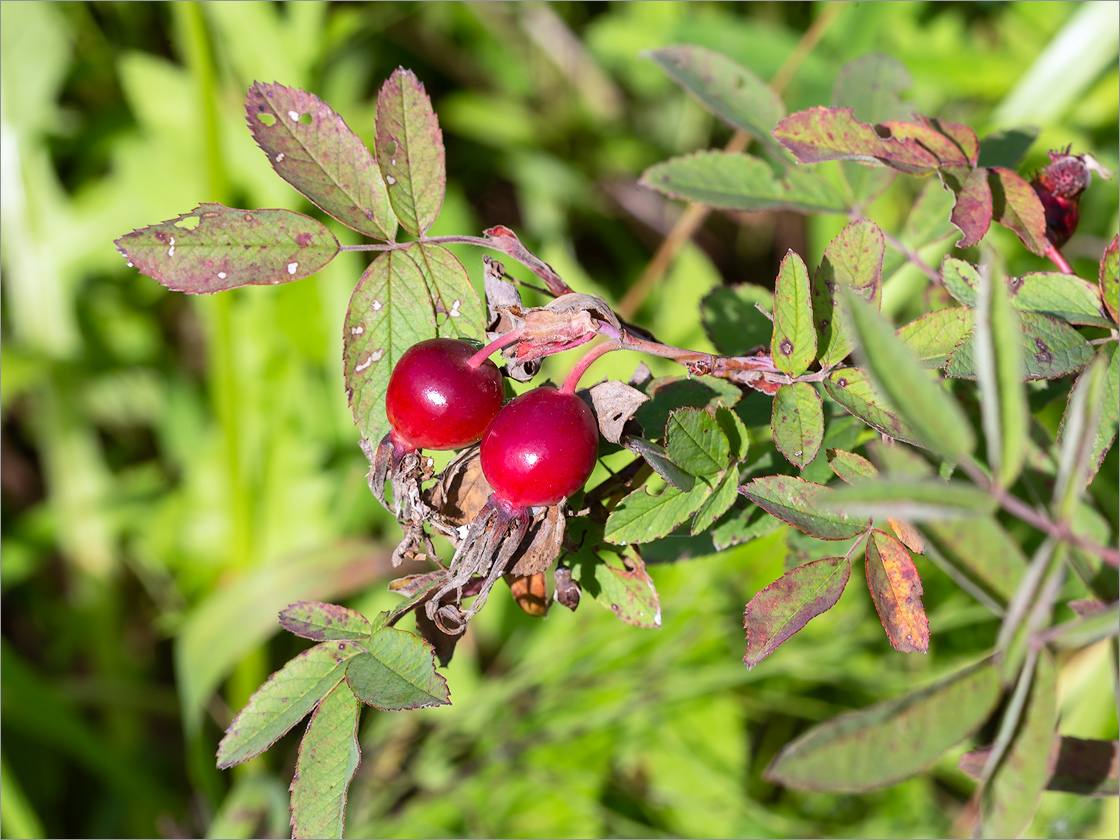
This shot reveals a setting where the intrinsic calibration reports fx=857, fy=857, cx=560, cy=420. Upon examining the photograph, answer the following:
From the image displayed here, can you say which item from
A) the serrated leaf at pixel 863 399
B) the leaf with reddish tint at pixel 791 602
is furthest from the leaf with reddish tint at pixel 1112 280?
the leaf with reddish tint at pixel 791 602

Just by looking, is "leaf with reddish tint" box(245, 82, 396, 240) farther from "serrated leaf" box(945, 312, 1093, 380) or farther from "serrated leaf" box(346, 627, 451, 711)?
"serrated leaf" box(945, 312, 1093, 380)

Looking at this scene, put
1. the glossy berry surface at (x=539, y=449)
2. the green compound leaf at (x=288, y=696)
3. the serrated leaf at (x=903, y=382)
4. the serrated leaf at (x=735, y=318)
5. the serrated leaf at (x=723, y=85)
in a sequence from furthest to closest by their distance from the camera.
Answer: the serrated leaf at (x=723, y=85)
the serrated leaf at (x=735, y=318)
the green compound leaf at (x=288, y=696)
the glossy berry surface at (x=539, y=449)
the serrated leaf at (x=903, y=382)

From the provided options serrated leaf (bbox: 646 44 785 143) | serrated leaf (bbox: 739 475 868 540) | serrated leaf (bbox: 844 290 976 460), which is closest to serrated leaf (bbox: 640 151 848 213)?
serrated leaf (bbox: 646 44 785 143)

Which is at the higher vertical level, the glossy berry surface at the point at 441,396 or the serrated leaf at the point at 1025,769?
the serrated leaf at the point at 1025,769

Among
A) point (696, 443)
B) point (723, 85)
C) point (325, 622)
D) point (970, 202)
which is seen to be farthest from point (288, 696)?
point (723, 85)

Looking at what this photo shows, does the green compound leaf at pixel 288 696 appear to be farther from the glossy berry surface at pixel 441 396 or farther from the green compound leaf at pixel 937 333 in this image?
the green compound leaf at pixel 937 333
